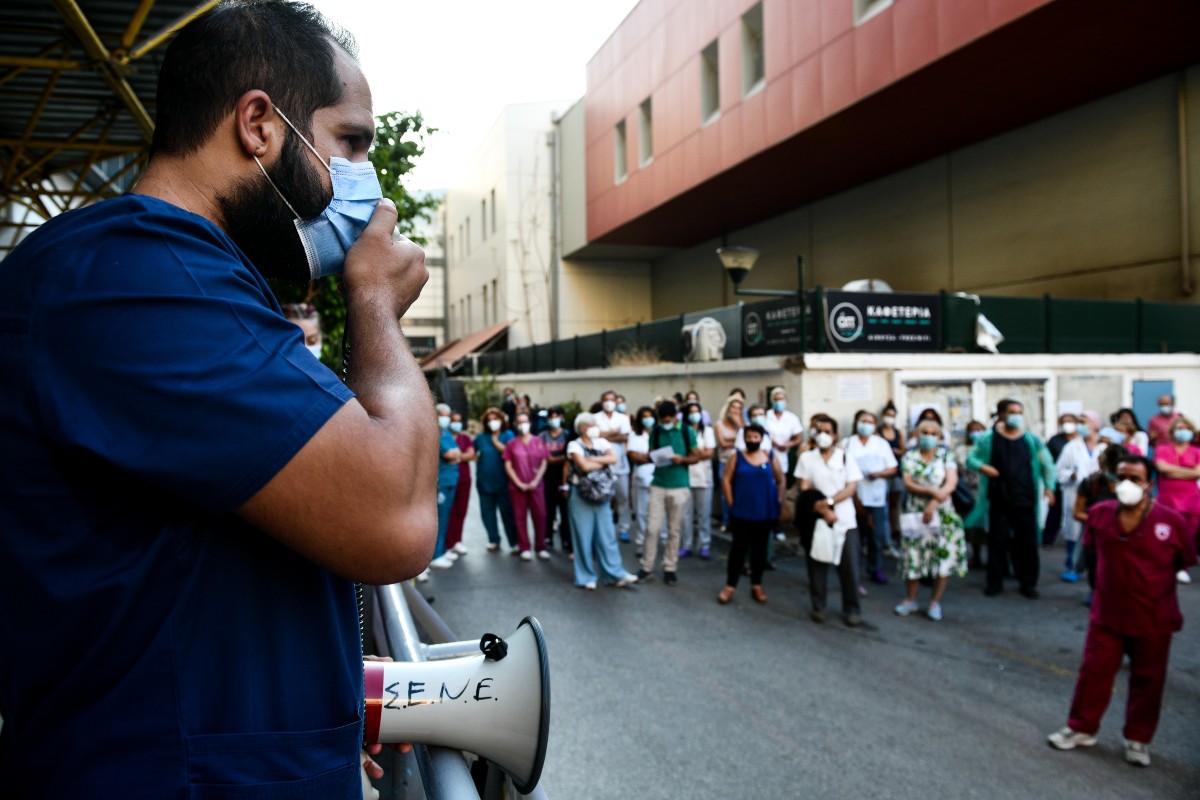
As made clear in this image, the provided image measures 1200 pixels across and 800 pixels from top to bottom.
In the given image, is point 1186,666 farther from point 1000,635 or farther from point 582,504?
point 582,504

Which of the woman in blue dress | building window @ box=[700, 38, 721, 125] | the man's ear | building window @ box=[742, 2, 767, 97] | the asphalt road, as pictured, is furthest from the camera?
building window @ box=[700, 38, 721, 125]

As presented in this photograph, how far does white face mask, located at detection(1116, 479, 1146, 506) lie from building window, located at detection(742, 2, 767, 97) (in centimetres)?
1635

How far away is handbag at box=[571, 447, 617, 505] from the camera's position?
997cm

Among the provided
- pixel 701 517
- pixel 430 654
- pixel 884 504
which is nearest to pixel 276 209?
pixel 430 654

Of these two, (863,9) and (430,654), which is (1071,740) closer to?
(430,654)

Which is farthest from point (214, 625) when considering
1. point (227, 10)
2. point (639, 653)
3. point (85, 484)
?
point (639, 653)

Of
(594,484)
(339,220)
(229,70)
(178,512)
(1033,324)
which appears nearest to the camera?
(178,512)

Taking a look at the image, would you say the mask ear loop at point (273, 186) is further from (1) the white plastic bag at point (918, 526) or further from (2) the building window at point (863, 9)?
(2) the building window at point (863, 9)

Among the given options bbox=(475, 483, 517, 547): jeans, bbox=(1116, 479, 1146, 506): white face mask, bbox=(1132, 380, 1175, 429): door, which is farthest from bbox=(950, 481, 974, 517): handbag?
bbox=(1132, 380, 1175, 429): door

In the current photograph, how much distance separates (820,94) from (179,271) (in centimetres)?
1799

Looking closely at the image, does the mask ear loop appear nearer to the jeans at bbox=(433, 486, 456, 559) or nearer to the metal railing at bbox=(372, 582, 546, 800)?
the metal railing at bbox=(372, 582, 546, 800)

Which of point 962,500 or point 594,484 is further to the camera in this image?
point 594,484

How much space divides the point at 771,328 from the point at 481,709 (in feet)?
41.5

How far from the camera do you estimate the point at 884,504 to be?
33.7ft
